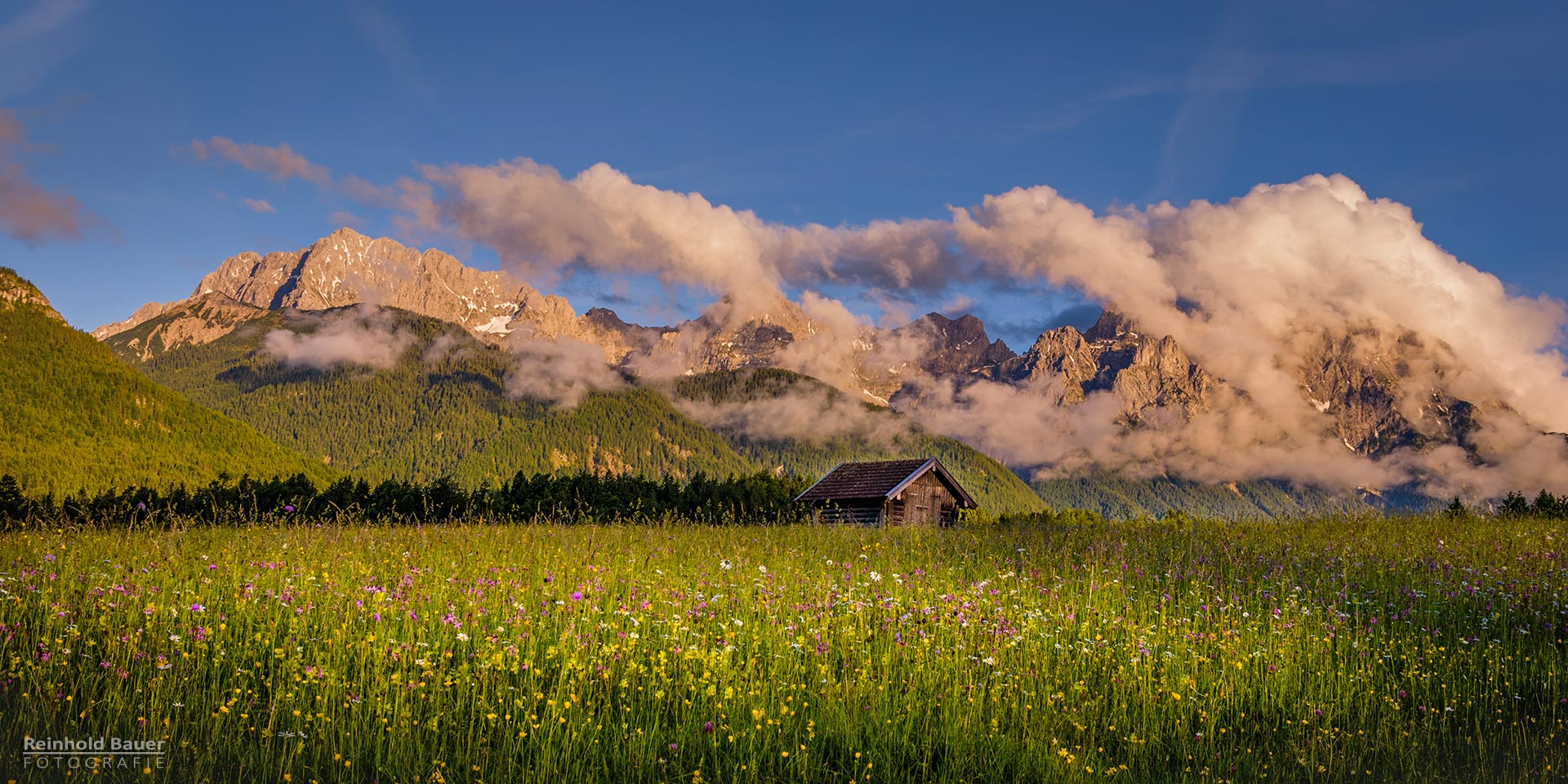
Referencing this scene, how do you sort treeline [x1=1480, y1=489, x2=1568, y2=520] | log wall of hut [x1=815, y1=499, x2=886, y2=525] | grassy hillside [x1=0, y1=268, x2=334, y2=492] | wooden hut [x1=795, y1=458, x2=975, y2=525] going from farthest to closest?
grassy hillside [x1=0, y1=268, x2=334, y2=492]
wooden hut [x1=795, y1=458, x2=975, y2=525]
log wall of hut [x1=815, y1=499, x2=886, y2=525]
treeline [x1=1480, y1=489, x2=1568, y2=520]

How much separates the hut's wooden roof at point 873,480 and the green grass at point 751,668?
125 ft

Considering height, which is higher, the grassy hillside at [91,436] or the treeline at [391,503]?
the grassy hillside at [91,436]

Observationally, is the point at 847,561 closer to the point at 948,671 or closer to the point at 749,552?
the point at 749,552

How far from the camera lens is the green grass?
657cm

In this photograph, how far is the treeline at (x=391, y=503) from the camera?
63.1 ft

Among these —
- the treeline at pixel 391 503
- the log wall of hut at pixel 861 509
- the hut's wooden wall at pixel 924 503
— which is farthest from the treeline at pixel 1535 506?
the log wall of hut at pixel 861 509

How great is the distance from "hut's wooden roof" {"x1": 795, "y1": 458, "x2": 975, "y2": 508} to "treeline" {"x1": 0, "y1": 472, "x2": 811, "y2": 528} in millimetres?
7687

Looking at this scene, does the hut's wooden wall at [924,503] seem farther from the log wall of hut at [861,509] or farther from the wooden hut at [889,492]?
the log wall of hut at [861,509]

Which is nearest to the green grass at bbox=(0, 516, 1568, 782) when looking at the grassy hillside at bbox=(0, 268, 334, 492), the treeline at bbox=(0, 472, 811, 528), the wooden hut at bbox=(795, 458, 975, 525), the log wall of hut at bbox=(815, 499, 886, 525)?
the treeline at bbox=(0, 472, 811, 528)

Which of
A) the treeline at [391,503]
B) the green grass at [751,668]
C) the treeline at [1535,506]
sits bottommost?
the green grass at [751,668]

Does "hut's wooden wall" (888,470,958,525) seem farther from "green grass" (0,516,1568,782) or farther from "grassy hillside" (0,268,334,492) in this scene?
"grassy hillside" (0,268,334,492)

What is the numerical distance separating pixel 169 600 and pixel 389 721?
12.2 feet

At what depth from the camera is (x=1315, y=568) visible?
14.0 metres

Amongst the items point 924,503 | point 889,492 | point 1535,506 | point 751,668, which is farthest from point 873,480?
point 751,668
